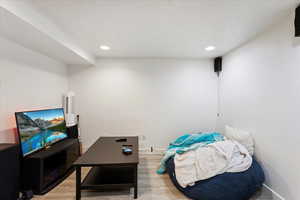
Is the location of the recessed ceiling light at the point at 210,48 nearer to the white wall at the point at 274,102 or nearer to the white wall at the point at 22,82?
the white wall at the point at 274,102

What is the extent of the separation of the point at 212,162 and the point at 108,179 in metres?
1.49

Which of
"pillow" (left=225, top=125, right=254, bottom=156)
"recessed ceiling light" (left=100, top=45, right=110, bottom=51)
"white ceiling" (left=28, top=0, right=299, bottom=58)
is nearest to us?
"white ceiling" (left=28, top=0, right=299, bottom=58)

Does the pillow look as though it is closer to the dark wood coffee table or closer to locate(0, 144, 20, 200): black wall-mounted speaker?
the dark wood coffee table

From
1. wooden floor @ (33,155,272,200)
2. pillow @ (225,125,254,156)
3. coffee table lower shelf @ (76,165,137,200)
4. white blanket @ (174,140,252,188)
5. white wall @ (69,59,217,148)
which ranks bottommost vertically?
wooden floor @ (33,155,272,200)

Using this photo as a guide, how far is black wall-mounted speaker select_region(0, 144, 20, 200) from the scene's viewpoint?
153cm

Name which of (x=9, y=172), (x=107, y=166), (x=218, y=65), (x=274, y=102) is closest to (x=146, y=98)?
(x=218, y=65)

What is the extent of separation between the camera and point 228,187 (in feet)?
5.94

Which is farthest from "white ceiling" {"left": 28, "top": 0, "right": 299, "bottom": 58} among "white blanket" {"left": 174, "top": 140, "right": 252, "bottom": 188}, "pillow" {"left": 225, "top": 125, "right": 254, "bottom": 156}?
"white blanket" {"left": 174, "top": 140, "right": 252, "bottom": 188}

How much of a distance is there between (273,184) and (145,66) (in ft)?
10.0

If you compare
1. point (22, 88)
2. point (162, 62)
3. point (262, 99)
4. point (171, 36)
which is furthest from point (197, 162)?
point (22, 88)

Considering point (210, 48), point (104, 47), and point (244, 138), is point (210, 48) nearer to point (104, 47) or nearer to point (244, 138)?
point (244, 138)

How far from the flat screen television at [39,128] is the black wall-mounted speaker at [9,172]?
0.89 ft

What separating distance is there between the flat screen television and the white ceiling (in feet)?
4.40

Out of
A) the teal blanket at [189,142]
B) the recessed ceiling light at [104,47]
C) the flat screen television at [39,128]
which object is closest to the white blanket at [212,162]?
the teal blanket at [189,142]
